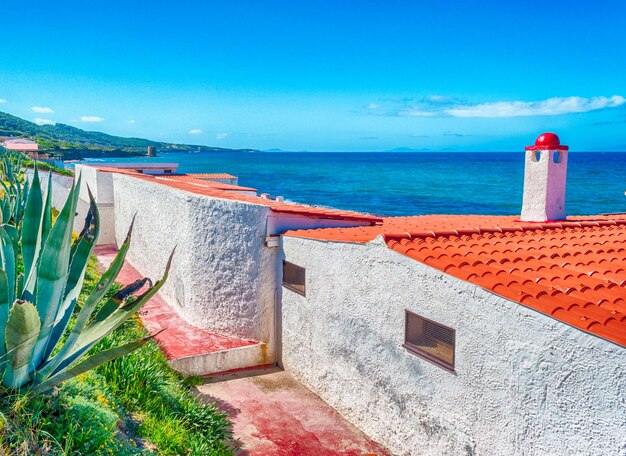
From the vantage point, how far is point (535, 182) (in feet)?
34.0

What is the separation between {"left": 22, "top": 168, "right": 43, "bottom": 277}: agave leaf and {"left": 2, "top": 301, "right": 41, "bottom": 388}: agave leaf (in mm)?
665

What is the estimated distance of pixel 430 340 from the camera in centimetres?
687

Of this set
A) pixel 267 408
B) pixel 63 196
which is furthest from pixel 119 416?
pixel 63 196

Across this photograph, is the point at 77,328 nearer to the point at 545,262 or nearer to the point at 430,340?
the point at 430,340

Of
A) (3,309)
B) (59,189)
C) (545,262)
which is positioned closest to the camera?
(3,309)

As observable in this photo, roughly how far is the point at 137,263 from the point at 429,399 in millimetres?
10457

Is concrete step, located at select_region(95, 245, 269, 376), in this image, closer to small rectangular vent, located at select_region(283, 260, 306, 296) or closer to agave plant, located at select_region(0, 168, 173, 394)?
small rectangular vent, located at select_region(283, 260, 306, 296)

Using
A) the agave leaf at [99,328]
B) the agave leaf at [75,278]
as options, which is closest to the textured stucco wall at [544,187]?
the agave leaf at [99,328]

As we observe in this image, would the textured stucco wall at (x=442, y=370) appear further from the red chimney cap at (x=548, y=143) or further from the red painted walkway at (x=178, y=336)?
the red chimney cap at (x=548, y=143)

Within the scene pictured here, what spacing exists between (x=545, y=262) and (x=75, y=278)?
5.24 meters

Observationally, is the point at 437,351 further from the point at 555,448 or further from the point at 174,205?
the point at 174,205

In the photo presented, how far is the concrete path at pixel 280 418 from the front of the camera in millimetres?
7609

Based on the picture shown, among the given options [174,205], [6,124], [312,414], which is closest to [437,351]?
[312,414]

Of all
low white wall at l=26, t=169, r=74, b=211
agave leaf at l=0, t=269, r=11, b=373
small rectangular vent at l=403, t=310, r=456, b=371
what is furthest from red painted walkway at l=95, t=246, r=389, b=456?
low white wall at l=26, t=169, r=74, b=211
